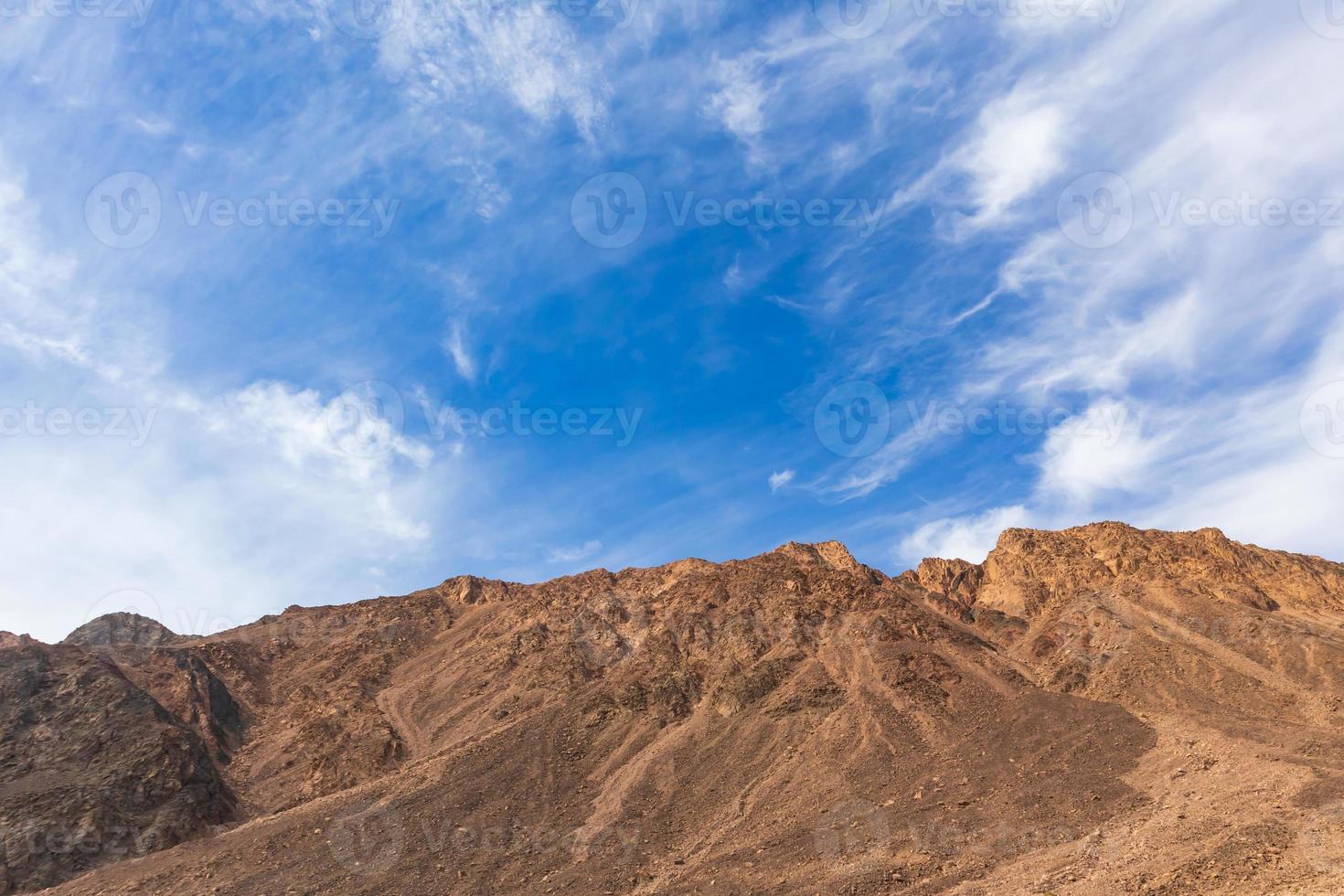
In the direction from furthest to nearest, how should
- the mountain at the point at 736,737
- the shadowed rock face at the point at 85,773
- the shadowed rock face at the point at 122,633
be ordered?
the shadowed rock face at the point at 122,633, the shadowed rock face at the point at 85,773, the mountain at the point at 736,737

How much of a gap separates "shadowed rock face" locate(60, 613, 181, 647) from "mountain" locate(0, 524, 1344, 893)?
370cm

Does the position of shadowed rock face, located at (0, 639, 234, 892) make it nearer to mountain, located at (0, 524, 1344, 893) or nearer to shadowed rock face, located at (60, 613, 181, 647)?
mountain, located at (0, 524, 1344, 893)

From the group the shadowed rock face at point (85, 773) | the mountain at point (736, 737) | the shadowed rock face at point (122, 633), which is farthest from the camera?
the shadowed rock face at point (122, 633)

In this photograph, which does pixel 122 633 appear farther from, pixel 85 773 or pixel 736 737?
pixel 736 737

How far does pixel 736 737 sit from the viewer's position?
173ft

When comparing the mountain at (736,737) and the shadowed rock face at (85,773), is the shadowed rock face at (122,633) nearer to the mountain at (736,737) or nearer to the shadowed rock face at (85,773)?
the mountain at (736,737)

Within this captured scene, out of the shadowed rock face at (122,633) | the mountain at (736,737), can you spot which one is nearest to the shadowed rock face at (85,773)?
the mountain at (736,737)

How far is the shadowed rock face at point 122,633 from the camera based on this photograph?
78250mm

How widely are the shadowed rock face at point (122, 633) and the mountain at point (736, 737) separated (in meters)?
3.70

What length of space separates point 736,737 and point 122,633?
64.3m

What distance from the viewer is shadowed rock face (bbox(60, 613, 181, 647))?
7825 centimetres

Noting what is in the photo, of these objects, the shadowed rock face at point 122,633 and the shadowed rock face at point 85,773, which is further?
the shadowed rock face at point 122,633

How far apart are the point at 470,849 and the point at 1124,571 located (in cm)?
6039

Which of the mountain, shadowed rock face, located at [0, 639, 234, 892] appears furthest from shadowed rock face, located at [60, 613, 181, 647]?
shadowed rock face, located at [0, 639, 234, 892]
